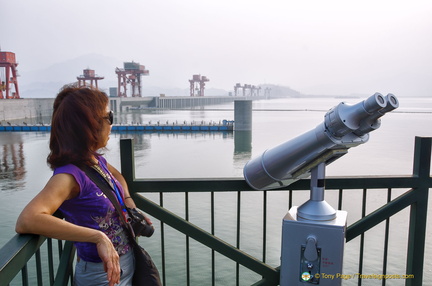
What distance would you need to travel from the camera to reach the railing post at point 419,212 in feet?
7.24

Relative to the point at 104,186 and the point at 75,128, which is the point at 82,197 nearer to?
the point at 104,186

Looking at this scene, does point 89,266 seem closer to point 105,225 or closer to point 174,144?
point 105,225

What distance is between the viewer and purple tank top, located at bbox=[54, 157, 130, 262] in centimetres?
146

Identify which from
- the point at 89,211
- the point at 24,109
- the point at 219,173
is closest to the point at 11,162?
the point at 219,173

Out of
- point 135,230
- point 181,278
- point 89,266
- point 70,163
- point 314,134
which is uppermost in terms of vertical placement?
point 314,134

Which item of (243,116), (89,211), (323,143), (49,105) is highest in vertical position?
(323,143)

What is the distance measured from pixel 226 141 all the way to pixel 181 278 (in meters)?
31.1

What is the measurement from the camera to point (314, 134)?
153 cm

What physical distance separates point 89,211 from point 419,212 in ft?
6.63

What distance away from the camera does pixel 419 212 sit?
226 centimetres

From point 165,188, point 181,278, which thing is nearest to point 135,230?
point 165,188

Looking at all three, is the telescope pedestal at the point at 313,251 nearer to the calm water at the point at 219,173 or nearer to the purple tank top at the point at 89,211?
the purple tank top at the point at 89,211

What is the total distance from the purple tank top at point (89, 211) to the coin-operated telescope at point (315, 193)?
75 cm

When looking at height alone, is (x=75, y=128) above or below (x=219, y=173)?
above
